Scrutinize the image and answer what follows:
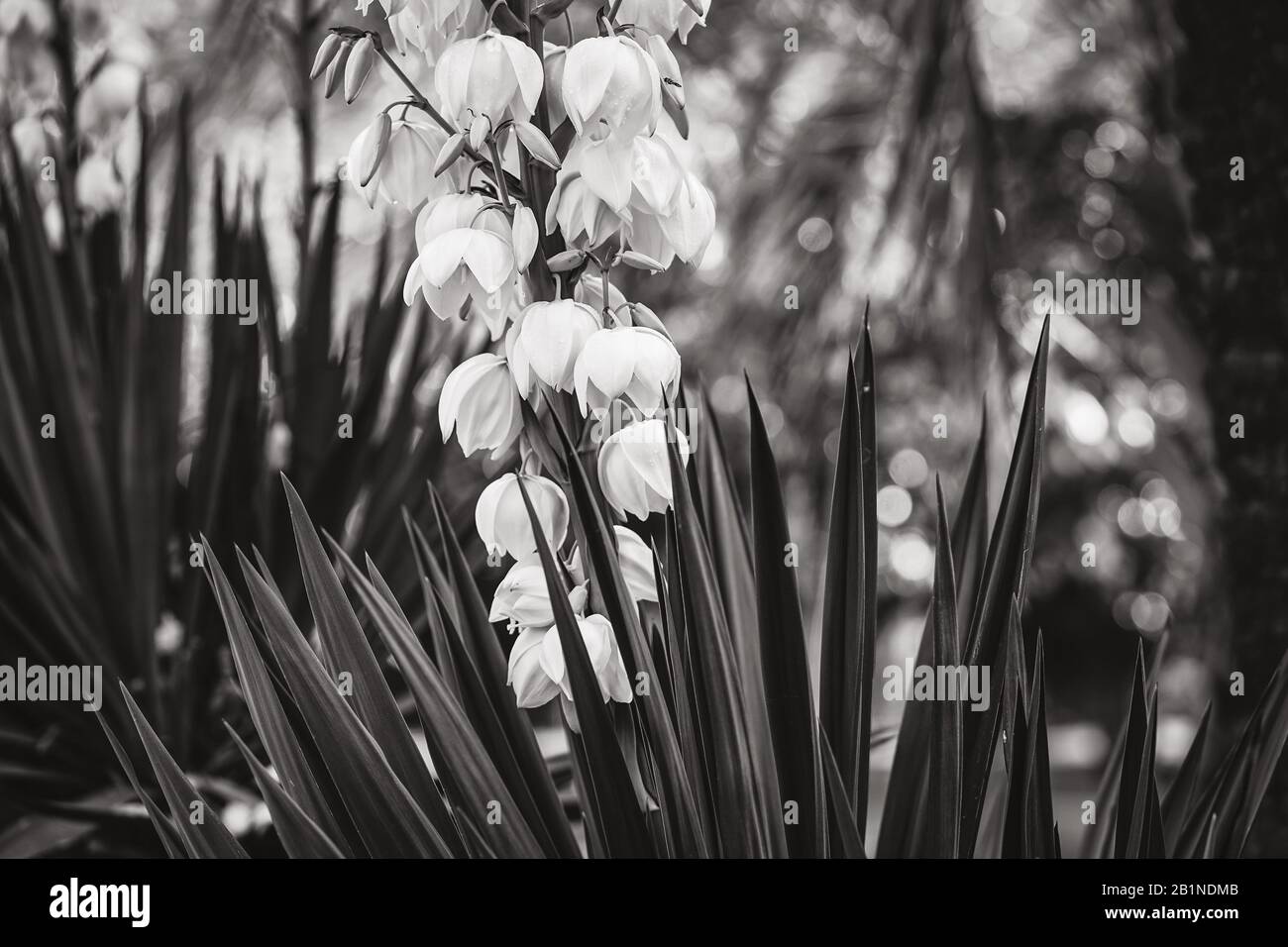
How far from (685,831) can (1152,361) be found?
285 centimetres

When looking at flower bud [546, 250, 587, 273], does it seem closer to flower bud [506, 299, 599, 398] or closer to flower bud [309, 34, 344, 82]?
flower bud [506, 299, 599, 398]

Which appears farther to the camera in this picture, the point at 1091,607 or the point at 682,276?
the point at 1091,607

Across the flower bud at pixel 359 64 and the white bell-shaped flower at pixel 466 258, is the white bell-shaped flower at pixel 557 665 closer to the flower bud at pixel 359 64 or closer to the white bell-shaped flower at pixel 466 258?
the white bell-shaped flower at pixel 466 258

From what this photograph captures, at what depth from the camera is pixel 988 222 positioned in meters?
1.53

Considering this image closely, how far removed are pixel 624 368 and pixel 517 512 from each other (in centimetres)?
10

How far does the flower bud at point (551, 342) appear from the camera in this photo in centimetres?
54

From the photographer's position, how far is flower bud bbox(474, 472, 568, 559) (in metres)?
0.58

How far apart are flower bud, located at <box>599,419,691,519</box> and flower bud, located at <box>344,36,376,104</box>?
0.81 ft

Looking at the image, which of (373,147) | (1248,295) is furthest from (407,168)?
(1248,295)

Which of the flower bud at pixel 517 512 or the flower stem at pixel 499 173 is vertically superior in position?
the flower stem at pixel 499 173

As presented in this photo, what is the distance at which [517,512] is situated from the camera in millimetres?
579

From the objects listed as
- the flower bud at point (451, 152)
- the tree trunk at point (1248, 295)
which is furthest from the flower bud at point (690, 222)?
the tree trunk at point (1248, 295)

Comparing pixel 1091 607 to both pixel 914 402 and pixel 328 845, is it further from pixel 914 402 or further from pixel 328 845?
pixel 328 845
